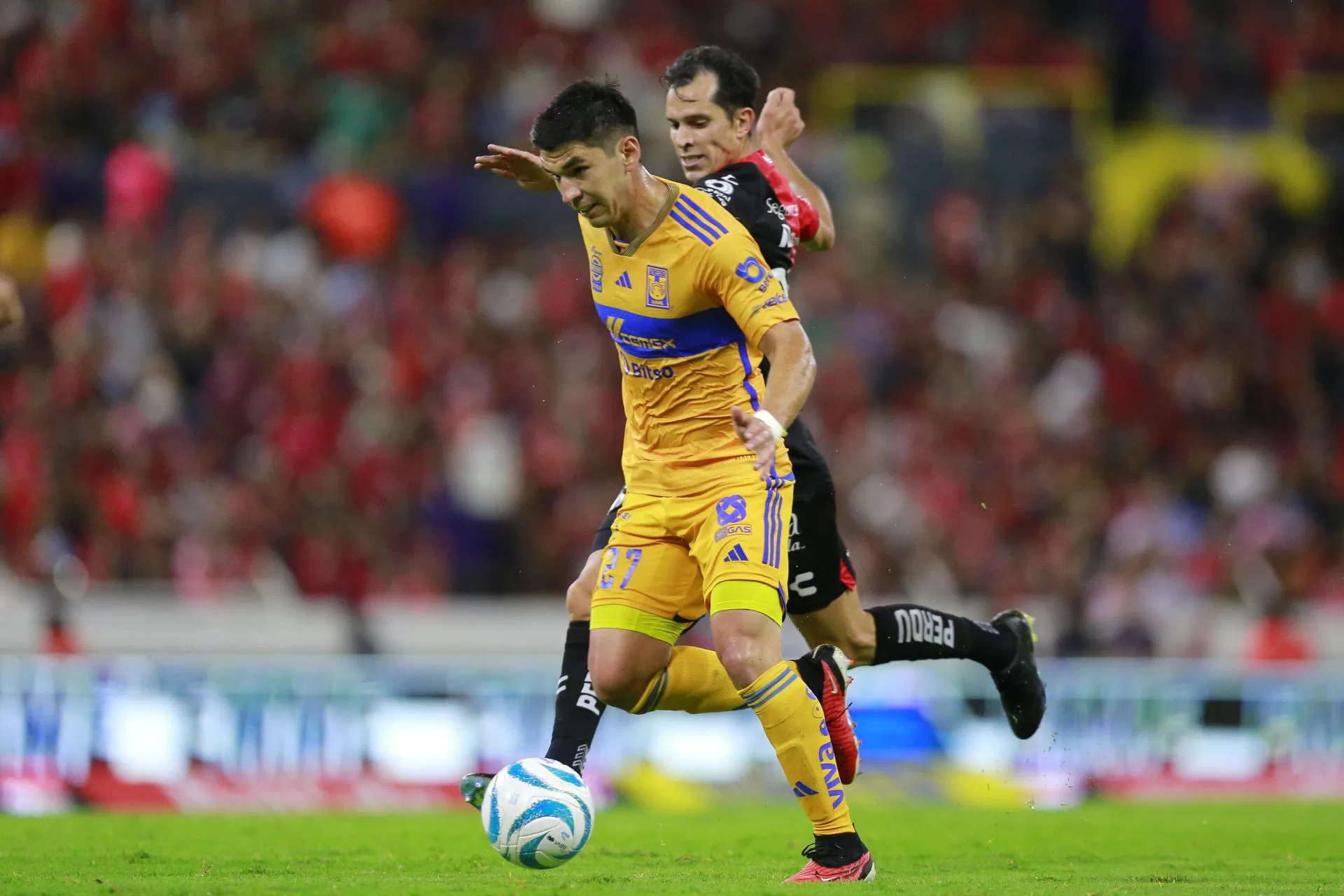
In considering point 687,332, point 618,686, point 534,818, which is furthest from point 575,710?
point 687,332

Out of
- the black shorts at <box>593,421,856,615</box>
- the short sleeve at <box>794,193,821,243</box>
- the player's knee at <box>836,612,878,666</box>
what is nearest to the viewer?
the black shorts at <box>593,421,856,615</box>

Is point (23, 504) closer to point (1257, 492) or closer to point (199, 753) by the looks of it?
point (199, 753)

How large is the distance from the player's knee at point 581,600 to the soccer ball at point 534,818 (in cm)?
85

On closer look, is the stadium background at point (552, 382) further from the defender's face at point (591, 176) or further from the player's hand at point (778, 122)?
the defender's face at point (591, 176)

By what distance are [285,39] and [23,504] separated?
232 inches

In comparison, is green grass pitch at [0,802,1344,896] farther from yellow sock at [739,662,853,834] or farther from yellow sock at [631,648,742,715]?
yellow sock at [631,648,742,715]

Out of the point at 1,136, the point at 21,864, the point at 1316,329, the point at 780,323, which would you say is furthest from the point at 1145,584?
the point at 1,136

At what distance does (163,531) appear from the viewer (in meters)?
13.6

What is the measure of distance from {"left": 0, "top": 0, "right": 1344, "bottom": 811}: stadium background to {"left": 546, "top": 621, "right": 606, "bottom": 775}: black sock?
5133 millimetres

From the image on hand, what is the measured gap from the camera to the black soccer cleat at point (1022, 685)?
7777 mm

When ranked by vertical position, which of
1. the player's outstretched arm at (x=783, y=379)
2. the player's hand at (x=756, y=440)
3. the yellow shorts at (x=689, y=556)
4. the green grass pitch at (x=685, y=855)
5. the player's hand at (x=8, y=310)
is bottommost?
the green grass pitch at (x=685, y=855)

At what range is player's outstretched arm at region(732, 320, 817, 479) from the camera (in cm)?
576

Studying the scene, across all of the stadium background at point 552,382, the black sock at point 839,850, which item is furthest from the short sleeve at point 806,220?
the stadium background at point 552,382

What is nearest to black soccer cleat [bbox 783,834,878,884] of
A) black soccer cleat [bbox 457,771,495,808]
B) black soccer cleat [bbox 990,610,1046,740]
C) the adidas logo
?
the adidas logo
